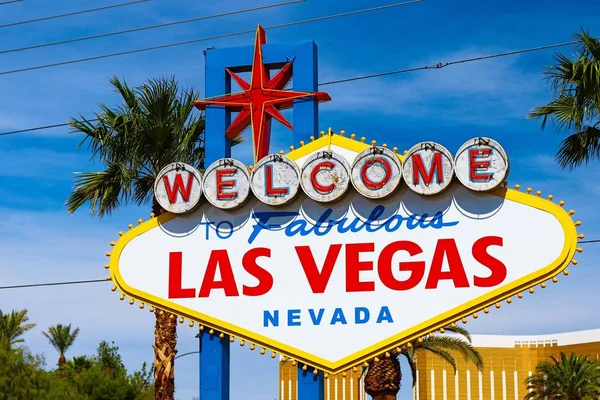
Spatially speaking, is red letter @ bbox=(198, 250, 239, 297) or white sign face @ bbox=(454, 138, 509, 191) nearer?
white sign face @ bbox=(454, 138, 509, 191)

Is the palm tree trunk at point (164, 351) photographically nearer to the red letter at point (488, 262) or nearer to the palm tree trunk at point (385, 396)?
the palm tree trunk at point (385, 396)

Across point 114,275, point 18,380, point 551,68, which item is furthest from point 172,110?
point 18,380

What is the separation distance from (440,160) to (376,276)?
7.48 feet

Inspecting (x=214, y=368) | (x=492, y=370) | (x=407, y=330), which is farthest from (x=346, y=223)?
(x=492, y=370)

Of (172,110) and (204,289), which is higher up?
(172,110)

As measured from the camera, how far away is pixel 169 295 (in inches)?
779

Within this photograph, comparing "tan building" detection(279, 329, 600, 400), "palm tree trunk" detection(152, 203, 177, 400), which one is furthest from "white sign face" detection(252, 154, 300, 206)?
"tan building" detection(279, 329, 600, 400)

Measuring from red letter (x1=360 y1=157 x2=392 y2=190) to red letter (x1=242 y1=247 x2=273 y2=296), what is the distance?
7.20ft

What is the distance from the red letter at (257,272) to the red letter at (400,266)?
205 centimetres

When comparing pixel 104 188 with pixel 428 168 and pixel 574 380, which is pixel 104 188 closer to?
pixel 428 168

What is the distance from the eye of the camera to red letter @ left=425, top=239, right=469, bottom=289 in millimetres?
18344

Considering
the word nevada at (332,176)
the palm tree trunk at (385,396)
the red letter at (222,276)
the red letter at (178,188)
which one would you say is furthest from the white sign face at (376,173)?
the palm tree trunk at (385,396)

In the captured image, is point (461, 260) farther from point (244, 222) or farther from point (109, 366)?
point (109, 366)

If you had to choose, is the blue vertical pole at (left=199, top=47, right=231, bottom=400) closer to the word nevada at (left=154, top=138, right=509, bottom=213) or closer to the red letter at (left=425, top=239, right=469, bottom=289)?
the word nevada at (left=154, top=138, right=509, bottom=213)
